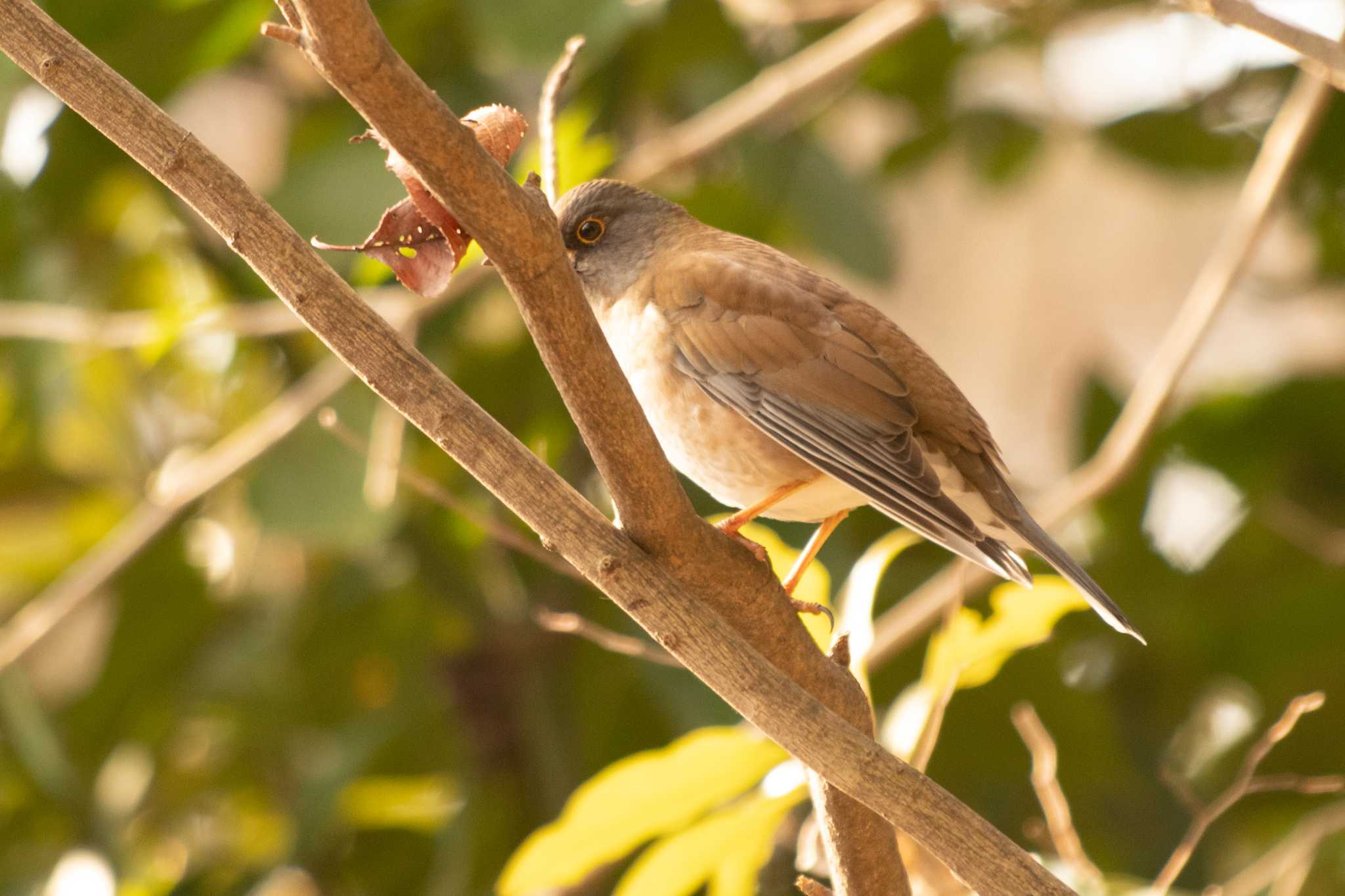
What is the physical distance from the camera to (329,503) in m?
3.47

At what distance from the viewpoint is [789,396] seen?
2.57 meters

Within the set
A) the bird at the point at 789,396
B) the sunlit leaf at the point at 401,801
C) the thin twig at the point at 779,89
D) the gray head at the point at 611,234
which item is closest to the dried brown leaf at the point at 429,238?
the bird at the point at 789,396

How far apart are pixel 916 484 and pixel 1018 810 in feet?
6.76

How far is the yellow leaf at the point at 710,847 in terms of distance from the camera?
1.97m

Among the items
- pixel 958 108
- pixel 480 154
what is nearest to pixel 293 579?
pixel 958 108

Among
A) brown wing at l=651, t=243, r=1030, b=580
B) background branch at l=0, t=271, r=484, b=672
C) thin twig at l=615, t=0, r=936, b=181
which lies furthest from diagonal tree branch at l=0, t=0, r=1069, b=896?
thin twig at l=615, t=0, r=936, b=181

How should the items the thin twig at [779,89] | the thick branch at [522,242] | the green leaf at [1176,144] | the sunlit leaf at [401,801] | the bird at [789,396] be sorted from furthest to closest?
the green leaf at [1176,144]
the sunlit leaf at [401,801]
the thin twig at [779,89]
the bird at [789,396]
the thick branch at [522,242]

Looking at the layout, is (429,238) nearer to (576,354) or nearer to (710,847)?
(576,354)

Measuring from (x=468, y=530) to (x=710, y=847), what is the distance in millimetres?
2088

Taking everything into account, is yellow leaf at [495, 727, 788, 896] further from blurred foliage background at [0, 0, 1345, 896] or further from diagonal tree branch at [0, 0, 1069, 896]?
blurred foliage background at [0, 0, 1345, 896]

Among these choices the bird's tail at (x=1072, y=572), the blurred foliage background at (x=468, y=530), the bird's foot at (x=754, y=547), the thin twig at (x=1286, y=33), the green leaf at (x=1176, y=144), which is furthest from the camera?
the green leaf at (x=1176, y=144)

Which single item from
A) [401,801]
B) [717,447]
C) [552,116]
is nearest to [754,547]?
[717,447]

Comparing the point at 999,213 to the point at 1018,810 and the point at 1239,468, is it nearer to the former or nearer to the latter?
the point at 1239,468

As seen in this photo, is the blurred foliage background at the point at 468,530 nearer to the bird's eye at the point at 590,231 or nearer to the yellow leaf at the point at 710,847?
the bird's eye at the point at 590,231
